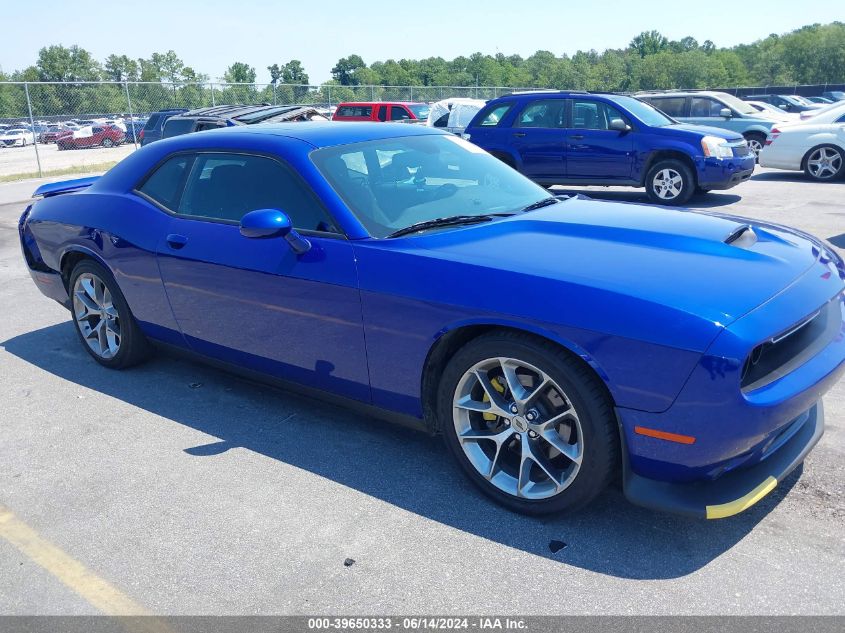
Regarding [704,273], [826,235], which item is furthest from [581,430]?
[826,235]

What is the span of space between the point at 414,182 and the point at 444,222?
1.37 ft

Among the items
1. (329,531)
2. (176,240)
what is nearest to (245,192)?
(176,240)

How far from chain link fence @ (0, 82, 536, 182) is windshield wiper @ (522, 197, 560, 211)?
18950 millimetres

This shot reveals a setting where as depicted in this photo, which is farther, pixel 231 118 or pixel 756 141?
pixel 756 141

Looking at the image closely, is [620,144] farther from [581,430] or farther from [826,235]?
[581,430]

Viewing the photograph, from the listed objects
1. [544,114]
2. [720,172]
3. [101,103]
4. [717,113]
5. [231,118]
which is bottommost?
[720,172]

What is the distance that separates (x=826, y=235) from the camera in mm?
8383

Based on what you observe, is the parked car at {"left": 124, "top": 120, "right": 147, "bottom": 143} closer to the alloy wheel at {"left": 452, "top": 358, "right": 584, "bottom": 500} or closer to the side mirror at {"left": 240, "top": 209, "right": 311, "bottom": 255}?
the side mirror at {"left": 240, "top": 209, "right": 311, "bottom": 255}

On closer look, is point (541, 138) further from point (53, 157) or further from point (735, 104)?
point (53, 157)

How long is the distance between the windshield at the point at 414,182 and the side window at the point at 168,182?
1051mm

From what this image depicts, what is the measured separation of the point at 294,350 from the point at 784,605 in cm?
237

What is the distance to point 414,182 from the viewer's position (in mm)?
3801

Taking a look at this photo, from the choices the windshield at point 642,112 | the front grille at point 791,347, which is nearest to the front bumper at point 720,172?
the windshield at point 642,112

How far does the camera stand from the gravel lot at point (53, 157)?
23.4 metres
